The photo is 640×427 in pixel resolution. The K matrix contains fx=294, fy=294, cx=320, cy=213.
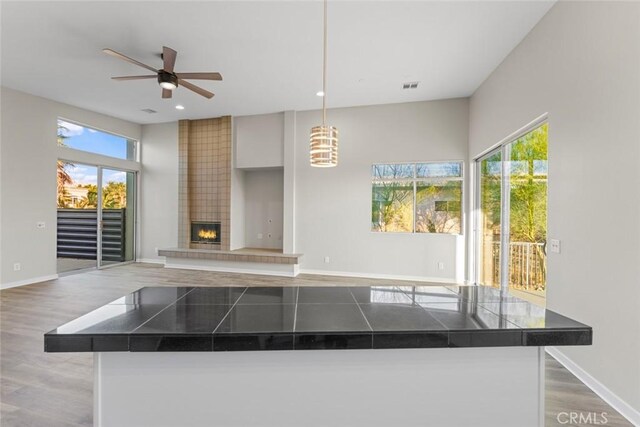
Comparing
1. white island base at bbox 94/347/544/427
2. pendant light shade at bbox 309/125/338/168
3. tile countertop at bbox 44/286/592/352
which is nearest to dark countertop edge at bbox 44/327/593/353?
tile countertop at bbox 44/286/592/352

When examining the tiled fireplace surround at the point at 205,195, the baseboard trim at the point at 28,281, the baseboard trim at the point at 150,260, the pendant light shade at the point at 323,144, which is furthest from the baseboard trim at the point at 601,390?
the baseboard trim at the point at 28,281

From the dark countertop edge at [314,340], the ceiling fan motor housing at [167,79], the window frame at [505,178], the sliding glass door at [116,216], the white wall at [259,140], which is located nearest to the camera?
the dark countertop edge at [314,340]

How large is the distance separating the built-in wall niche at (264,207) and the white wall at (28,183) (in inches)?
141

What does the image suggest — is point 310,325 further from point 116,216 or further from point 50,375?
point 116,216

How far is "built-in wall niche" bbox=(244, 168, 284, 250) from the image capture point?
6.78 metres

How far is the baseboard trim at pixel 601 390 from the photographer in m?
1.87

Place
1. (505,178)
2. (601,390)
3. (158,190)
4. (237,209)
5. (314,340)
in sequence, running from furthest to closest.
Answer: (158,190)
(237,209)
(505,178)
(601,390)
(314,340)

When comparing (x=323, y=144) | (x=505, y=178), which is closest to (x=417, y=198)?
(x=505, y=178)

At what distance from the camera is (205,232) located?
6.81 metres

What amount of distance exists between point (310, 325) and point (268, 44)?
3.55 metres

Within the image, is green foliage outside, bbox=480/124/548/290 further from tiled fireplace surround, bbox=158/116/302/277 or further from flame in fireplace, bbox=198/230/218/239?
flame in fireplace, bbox=198/230/218/239

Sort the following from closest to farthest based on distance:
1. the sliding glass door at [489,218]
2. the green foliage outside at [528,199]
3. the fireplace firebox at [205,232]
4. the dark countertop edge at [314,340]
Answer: the dark countertop edge at [314,340], the green foliage outside at [528,199], the sliding glass door at [489,218], the fireplace firebox at [205,232]

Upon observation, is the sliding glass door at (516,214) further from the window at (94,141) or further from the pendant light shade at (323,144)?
the window at (94,141)

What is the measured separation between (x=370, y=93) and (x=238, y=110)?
2.76 metres
